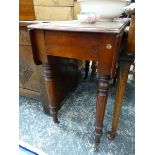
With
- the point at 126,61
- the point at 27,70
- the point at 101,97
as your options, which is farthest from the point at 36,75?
the point at 126,61

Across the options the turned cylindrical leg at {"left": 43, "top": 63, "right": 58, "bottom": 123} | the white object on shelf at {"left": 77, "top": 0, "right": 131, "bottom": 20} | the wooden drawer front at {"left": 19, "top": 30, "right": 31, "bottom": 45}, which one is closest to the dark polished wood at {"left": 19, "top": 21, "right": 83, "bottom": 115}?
the wooden drawer front at {"left": 19, "top": 30, "right": 31, "bottom": 45}

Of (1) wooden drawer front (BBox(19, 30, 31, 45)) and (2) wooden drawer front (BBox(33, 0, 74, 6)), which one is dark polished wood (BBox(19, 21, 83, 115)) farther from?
(2) wooden drawer front (BBox(33, 0, 74, 6))

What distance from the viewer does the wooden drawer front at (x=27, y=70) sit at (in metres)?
1.16

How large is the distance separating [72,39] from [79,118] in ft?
2.15

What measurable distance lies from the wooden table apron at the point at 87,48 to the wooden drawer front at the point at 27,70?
24 centimetres

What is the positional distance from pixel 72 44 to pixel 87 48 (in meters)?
0.08

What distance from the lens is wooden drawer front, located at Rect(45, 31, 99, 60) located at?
2.49ft

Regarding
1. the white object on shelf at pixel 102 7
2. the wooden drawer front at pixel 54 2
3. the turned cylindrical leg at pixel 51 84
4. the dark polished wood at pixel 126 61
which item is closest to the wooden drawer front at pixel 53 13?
the wooden drawer front at pixel 54 2

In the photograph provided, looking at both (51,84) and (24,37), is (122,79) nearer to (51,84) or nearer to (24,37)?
(51,84)

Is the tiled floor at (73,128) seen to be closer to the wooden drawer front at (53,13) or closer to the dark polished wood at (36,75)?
the dark polished wood at (36,75)

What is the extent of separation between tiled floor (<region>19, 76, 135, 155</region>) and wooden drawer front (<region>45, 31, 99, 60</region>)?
541 mm

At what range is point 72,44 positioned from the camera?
2.63 feet
